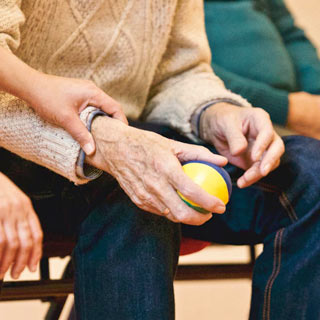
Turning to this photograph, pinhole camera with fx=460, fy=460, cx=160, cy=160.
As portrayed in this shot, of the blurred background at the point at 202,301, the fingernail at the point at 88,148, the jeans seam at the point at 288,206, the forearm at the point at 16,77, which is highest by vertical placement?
the forearm at the point at 16,77

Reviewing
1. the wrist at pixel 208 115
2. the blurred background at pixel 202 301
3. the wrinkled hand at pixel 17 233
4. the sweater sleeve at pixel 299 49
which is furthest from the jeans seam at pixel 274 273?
the sweater sleeve at pixel 299 49

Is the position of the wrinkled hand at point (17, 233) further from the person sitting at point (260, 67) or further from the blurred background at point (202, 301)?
the person sitting at point (260, 67)

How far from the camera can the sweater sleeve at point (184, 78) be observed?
2.98 ft

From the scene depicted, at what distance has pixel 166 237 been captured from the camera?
0.71 meters

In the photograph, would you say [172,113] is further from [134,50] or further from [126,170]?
[126,170]

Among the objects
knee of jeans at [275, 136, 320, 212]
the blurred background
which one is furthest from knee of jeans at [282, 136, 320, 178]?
the blurred background

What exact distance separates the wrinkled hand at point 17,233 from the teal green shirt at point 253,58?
3.04ft

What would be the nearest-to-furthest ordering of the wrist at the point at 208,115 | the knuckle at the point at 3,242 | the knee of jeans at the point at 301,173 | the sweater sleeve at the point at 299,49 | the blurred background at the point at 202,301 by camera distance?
the knuckle at the point at 3,242, the knee of jeans at the point at 301,173, the wrist at the point at 208,115, the blurred background at the point at 202,301, the sweater sleeve at the point at 299,49

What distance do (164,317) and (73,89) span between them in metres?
0.35

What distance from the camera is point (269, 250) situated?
762 mm

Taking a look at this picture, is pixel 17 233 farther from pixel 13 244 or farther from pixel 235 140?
pixel 235 140

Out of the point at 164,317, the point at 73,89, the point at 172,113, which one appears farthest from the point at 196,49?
the point at 164,317

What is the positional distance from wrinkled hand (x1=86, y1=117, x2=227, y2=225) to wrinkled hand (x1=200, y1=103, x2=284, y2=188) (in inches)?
4.2

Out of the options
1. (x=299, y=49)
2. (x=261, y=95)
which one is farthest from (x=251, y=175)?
(x=299, y=49)
